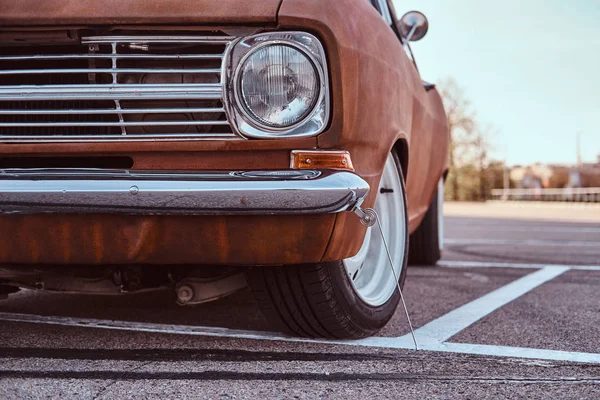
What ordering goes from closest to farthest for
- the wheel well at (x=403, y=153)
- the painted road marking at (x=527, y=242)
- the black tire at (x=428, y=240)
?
the wheel well at (x=403, y=153), the black tire at (x=428, y=240), the painted road marking at (x=527, y=242)

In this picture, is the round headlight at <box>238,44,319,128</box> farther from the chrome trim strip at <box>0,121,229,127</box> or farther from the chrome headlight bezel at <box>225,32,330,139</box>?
the chrome trim strip at <box>0,121,229,127</box>

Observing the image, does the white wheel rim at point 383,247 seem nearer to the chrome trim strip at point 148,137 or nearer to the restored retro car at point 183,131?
the restored retro car at point 183,131

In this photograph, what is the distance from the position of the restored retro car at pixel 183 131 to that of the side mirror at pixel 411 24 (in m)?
1.32

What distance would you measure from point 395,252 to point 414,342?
1.87 feet

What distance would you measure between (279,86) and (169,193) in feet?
1.50

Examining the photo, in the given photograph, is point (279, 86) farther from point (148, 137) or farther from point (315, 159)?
point (148, 137)

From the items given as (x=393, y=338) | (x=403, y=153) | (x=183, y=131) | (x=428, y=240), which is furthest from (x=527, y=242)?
(x=183, y=131)

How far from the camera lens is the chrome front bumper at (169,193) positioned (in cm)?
206

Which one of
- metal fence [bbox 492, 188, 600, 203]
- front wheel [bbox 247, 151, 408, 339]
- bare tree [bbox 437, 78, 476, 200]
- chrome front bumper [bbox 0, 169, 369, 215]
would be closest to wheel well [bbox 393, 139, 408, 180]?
front wheel [bbox 247, 151, 408, 339]

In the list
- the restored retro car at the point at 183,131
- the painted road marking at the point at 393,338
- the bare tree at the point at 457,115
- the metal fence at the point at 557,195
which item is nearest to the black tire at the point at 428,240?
the painted road marking at the point at 393,338

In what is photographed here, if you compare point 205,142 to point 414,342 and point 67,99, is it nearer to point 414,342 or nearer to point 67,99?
point 67,99

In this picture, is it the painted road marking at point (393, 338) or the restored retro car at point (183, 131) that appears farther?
the painted road marking at point (393, 338)

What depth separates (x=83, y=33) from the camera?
88.2 inches

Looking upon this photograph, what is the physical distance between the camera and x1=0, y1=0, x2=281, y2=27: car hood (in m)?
2.17
